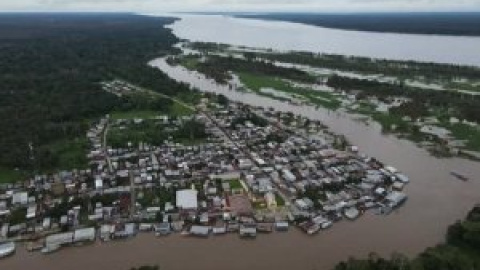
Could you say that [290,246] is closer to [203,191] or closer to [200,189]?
[203,191]

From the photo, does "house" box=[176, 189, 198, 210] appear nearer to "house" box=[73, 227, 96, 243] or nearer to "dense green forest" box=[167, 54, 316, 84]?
"house" box=[73, 227, 96, 243]

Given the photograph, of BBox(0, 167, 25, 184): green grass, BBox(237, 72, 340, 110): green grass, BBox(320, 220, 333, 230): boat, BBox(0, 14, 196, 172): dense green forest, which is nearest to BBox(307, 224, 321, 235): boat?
BBox(320, 220, 333, 230): boat

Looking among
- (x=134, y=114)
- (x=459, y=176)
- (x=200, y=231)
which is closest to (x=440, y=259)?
(x=200, y=231)

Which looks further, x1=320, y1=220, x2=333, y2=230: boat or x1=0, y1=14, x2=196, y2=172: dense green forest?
x1=0, y1=14, x2=196, y2=172: dense green forest

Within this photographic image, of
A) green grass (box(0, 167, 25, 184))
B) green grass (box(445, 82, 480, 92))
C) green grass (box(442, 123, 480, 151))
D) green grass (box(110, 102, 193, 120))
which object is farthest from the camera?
green grass (box(445, 82, 480, 92))

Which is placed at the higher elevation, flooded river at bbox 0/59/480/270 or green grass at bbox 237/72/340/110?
green grass at bbox 237/72/340/110
